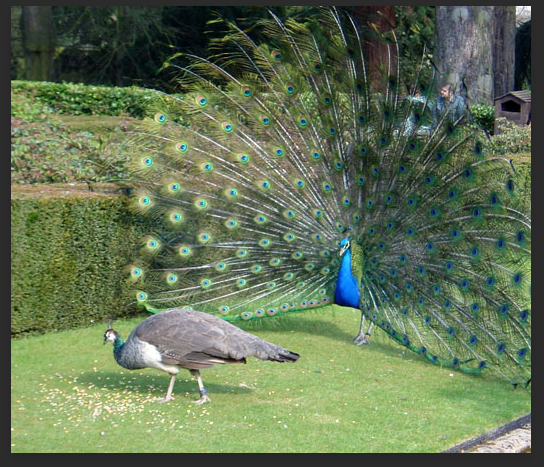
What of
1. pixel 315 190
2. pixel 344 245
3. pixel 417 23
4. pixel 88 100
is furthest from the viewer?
pixel 417 23

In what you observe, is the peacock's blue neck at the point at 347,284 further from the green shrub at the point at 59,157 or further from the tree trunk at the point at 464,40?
the tree trunk at the point at 464,40

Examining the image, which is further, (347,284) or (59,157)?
(59,157)

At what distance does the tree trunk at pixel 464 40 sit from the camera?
16.1 metres

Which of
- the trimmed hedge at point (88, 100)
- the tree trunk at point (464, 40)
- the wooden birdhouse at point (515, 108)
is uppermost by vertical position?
the tree trunk at point (464, 40)

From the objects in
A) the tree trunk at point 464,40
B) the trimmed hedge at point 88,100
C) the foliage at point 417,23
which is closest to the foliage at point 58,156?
the trimmed hedge at point 88,100

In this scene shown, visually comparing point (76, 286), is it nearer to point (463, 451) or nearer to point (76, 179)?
point (76, 179)

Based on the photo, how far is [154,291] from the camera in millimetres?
8633

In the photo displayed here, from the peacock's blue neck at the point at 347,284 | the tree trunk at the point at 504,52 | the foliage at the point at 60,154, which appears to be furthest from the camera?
the tree trunk at the point at 504,52

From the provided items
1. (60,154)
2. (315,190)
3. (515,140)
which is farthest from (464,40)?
(60,154)

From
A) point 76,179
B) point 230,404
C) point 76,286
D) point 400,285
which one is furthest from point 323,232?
point 76,179

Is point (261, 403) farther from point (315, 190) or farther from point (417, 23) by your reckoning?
point (417, 23)

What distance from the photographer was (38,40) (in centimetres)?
1958

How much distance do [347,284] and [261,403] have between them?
182cm

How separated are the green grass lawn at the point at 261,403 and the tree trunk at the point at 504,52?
12.1 m
